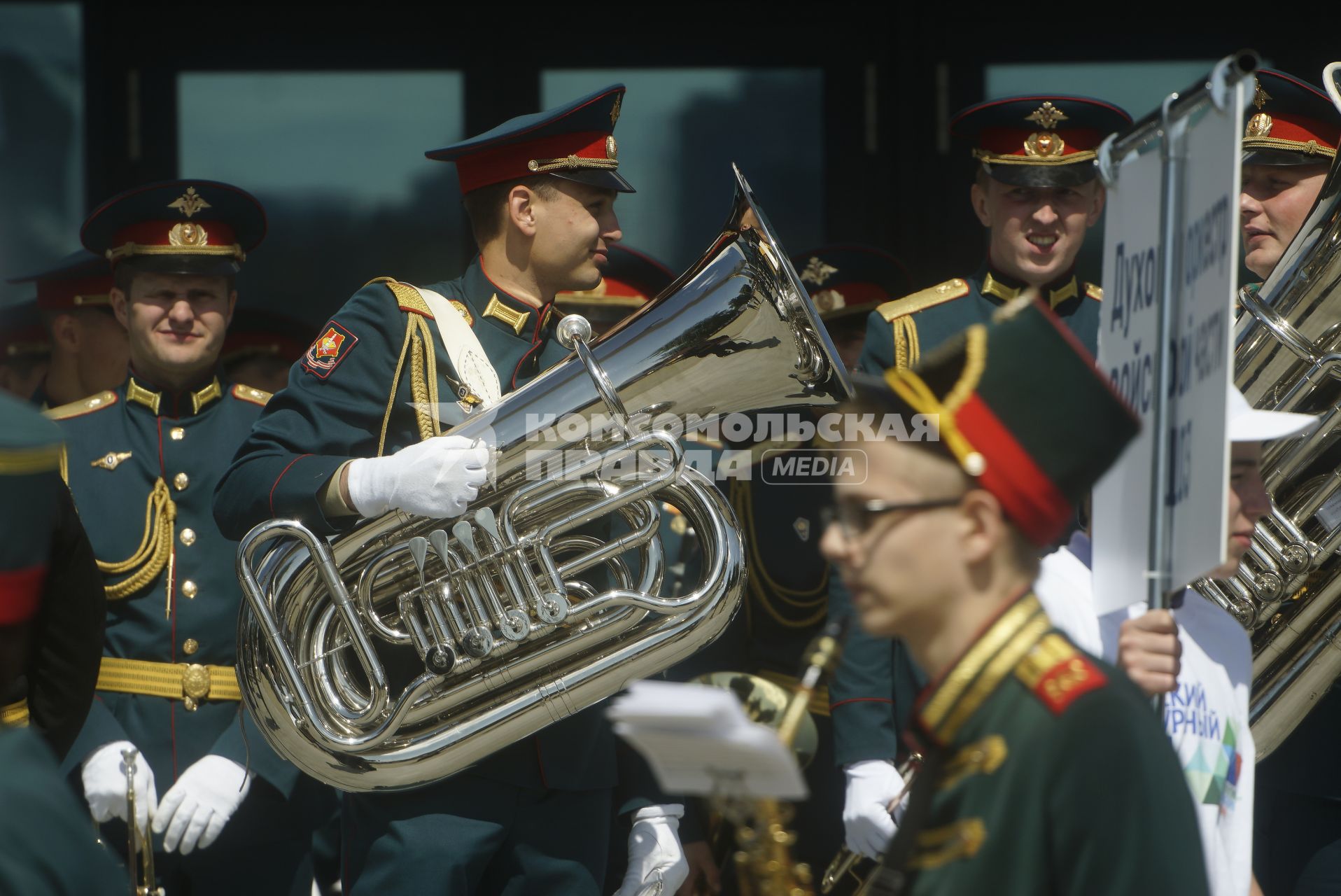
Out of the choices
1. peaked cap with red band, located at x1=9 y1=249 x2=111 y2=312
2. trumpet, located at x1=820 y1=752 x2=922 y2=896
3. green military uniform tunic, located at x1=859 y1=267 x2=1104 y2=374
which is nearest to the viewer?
trumpet, located at x1=820 y1=752 x2=922 y2=896

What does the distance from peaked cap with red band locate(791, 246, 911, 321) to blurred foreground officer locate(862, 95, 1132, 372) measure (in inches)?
44.5

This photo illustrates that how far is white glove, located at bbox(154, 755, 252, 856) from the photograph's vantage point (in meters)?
4.30

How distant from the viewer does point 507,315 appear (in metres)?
4.22

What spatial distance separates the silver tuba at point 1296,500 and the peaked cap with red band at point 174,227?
8.79 ft

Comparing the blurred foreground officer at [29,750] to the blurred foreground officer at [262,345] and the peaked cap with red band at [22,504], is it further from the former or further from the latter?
the blurred foreground officer at [262,345]

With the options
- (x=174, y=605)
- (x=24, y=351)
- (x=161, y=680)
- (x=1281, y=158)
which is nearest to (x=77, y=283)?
(x=24, y=351)

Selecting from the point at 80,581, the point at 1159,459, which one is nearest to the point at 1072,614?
the point at 1159,459

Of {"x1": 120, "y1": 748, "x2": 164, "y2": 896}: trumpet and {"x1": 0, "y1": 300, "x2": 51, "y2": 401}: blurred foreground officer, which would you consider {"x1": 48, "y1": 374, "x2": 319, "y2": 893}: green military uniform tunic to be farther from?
{"x1": 0, "y1": 300, "x2": 51, "y2": 401}: blurred foreground officer

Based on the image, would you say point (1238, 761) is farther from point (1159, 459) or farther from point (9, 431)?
point (9, 431)

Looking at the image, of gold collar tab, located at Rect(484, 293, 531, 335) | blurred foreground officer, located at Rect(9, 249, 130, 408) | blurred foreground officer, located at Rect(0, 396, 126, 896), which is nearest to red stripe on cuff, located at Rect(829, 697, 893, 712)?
gold collar tab, located at Rect(484, 293, 531, 335)

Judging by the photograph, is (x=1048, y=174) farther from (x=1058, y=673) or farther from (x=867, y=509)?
(x=1058, y=673)

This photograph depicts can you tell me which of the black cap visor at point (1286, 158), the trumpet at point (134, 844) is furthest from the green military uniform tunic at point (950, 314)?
the trumpet at point (134, 844)

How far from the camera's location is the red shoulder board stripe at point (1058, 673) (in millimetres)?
2238

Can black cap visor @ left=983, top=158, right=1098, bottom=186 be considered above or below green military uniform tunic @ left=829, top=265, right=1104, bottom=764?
above
